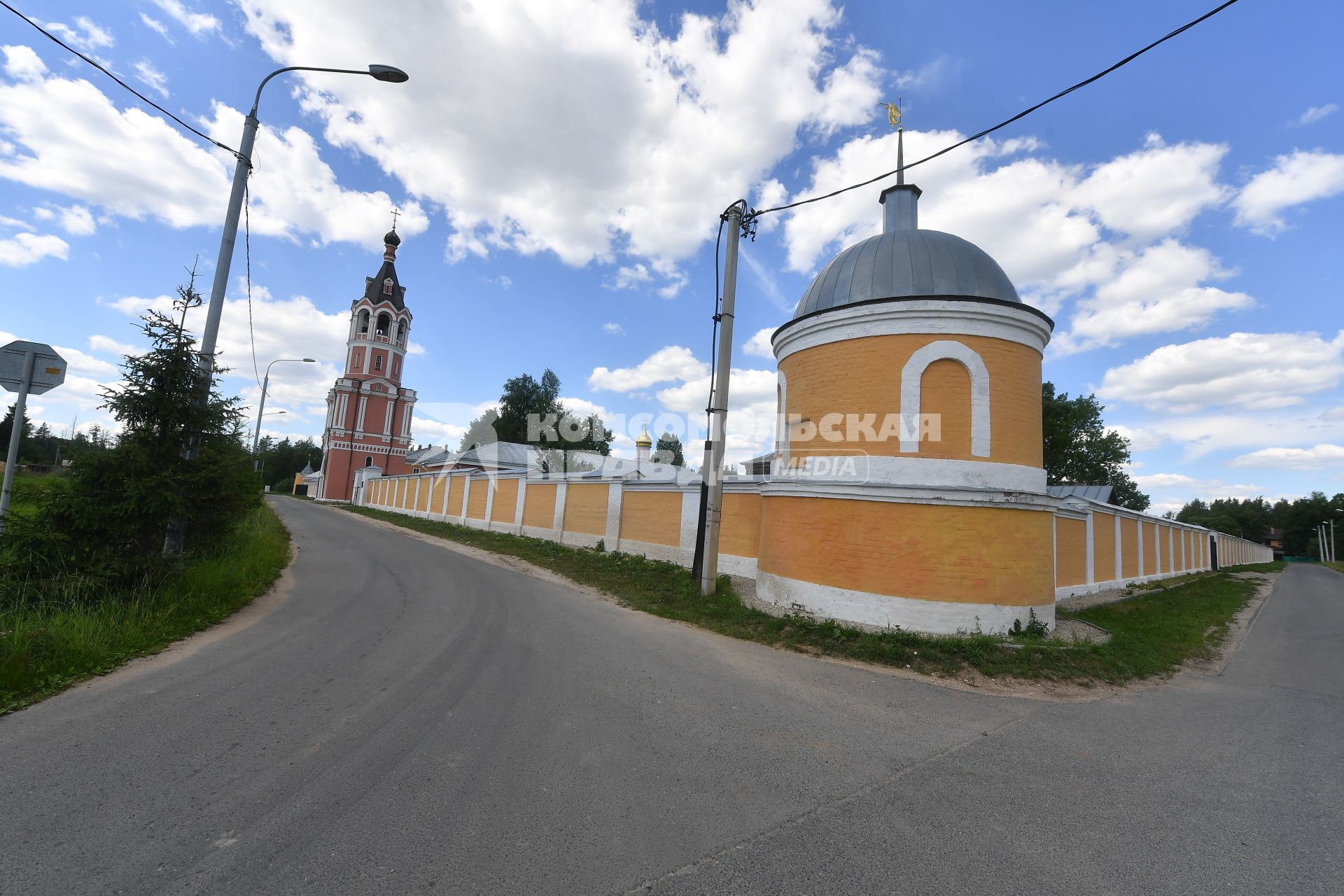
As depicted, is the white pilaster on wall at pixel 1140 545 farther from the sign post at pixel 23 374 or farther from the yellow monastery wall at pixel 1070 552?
the sign post at pixel 23 374

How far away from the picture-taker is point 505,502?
77.3 feet

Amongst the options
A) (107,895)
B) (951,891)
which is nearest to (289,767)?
(107,895)

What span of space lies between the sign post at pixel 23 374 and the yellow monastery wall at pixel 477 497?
61.2ft

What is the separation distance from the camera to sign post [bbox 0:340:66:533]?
244 inches

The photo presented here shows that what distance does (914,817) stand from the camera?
328 centimetres

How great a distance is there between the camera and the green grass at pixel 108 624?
450cm

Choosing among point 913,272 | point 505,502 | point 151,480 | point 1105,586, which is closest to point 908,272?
point 913,272

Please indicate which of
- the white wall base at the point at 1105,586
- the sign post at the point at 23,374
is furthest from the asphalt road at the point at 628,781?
the white wall base at the point at 1105,586

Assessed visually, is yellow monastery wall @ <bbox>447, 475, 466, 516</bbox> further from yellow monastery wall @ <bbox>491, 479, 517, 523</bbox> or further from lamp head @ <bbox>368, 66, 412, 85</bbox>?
lamp head @ <bbox>368, 66, 412, 85</bbox>

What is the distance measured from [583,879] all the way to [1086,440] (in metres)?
47.1

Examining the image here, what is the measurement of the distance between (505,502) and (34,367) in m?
17.4

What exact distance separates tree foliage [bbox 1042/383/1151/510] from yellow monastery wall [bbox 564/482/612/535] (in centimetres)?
3102

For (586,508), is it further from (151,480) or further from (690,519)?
(151,480)

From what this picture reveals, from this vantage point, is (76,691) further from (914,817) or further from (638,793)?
(914,817)
